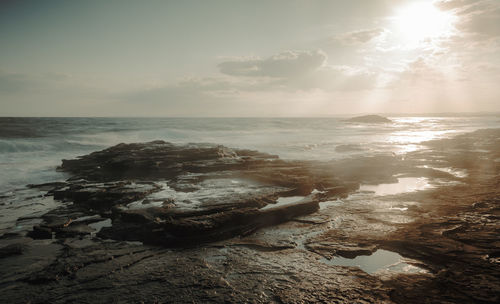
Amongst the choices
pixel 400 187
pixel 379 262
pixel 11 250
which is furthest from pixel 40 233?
pixel 400 187

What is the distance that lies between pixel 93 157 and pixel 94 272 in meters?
13.8

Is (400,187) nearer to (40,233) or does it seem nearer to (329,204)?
(329,204)

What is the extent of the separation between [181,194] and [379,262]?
5914 millimetres

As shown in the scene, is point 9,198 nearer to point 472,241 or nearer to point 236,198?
point 236,198

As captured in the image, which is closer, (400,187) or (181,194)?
(181,194)

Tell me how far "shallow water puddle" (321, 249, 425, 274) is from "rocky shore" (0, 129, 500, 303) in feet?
0.11

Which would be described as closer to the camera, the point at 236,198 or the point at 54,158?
the point at 236,198

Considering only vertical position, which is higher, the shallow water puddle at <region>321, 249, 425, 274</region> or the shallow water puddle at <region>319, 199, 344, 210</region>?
the shallow water puddle at <region>319, 199, 344, 210</region>

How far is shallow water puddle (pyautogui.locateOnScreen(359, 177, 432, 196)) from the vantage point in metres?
10.3

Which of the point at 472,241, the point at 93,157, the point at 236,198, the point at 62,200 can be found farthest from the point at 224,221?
the point at 93,157

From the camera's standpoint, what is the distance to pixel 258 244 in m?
5.91

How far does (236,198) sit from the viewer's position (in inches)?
316

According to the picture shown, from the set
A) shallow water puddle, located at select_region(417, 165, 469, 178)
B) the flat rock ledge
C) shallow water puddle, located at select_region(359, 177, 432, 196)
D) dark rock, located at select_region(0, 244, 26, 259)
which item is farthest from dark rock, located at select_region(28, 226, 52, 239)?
shallow water puddle, located at select_region(417, 165, 469, 178)

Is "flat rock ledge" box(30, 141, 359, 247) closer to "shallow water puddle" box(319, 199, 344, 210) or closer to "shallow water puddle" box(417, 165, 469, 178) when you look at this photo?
"shallow water puddle" box(319, 199, 344, 210)
